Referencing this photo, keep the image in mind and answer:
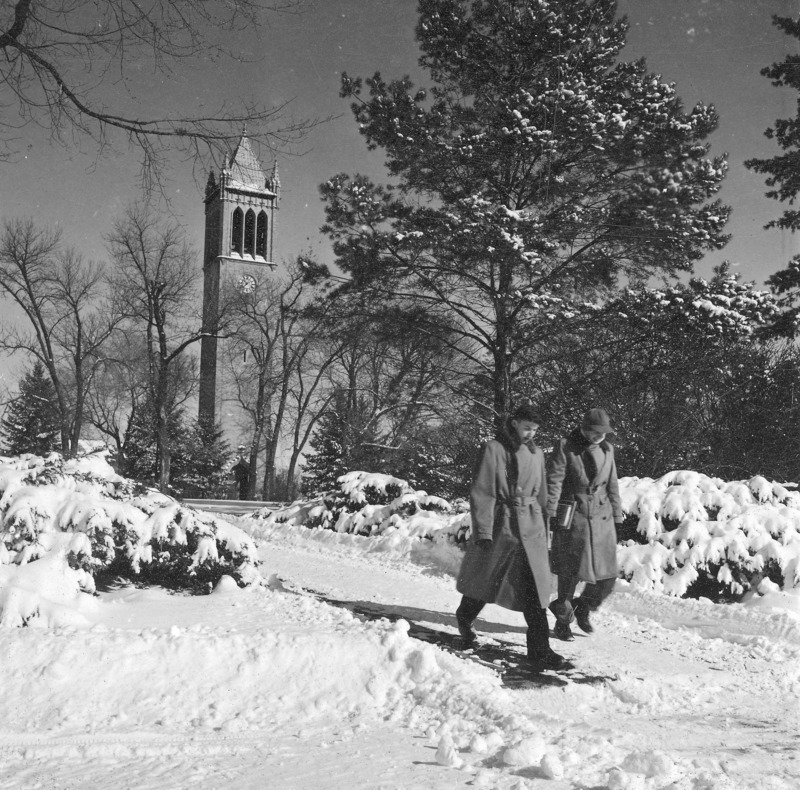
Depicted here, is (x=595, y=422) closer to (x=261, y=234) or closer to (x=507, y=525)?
(x=507, y=525)

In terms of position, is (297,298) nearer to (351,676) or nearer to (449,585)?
(449,585)

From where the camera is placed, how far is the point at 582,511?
6012 millimetres

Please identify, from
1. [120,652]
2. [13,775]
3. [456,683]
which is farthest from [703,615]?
[13,775]

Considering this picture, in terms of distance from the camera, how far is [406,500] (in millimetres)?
12695

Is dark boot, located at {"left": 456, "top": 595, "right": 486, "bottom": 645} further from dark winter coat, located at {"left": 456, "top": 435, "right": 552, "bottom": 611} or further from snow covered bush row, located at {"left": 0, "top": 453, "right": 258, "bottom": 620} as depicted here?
snow covered bush row, located at {"left": 0, "top": 453, "right": 258, "bottom": 620}

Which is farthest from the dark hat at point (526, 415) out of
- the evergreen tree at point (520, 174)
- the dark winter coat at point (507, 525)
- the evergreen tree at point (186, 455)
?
the evergreen tree at point (186, 455)

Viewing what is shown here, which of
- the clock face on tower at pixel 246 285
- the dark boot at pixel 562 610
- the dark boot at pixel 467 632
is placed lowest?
the dark boot at pixel 467 632

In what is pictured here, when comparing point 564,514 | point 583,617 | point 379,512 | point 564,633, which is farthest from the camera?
point 379,512

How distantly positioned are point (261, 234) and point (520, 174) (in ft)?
156

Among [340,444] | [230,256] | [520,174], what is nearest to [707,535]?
[520,174]

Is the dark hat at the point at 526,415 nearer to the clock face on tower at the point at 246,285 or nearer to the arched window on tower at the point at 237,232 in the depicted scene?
the clock face on tower at the point at 246,285

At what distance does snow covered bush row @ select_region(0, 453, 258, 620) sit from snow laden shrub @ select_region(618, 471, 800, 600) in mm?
4348

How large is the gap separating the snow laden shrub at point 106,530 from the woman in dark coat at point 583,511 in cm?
285

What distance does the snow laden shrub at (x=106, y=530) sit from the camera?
596 cm
